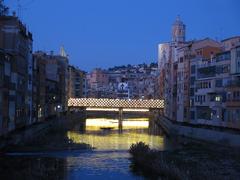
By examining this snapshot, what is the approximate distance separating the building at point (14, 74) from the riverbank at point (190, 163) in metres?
16.7

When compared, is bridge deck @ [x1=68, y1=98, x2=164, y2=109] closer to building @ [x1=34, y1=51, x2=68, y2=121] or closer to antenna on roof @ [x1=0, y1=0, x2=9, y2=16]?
building @ [x1=34, y1=51, x2=68, y2=121]

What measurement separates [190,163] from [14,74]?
28649mm

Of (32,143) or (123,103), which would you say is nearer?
(32,143)

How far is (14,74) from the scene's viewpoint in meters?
72.4

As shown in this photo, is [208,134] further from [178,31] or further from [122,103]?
[178,31]

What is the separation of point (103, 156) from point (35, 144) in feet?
37.9

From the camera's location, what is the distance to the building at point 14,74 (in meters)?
64.9

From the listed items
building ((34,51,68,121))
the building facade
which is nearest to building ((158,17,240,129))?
building ((34,51,68,121))

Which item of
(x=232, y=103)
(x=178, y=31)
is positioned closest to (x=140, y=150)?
(x=232, y=103)

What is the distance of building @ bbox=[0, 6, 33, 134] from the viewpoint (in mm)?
64938

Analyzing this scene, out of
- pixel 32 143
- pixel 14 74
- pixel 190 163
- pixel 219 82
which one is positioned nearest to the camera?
pixel 190 163

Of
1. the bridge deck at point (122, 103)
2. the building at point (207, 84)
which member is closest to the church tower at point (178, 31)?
the bridge deck at point (122, 103)

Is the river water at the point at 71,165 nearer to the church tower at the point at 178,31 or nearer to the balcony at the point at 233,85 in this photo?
the balcony at the point at 233,85

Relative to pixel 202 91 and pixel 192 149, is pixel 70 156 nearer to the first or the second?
pixel 192 149
